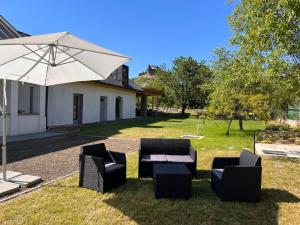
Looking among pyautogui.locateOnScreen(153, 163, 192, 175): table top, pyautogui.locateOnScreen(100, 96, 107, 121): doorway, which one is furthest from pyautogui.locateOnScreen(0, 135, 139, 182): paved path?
pyautogui.locateOnScreen(100, 96, 107, 121): doorway

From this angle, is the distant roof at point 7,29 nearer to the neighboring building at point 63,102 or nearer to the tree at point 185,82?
the neighboring building at point 63,102

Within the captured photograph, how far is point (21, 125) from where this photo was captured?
1388cm

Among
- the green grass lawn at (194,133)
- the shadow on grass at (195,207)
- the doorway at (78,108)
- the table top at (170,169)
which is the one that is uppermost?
the doorway at (78,108)

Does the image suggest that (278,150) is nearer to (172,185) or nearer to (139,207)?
(172,185)

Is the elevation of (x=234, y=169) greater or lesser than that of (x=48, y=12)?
lesser

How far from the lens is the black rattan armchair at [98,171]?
18.5 ft

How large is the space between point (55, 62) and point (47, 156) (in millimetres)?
4078

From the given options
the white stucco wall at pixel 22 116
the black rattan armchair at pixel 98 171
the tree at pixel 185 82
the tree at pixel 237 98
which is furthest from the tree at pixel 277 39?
the tree at pixel 185 82

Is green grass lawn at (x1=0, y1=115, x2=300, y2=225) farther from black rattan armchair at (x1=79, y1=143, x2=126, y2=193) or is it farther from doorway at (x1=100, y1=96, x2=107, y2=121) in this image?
doorway at (x1=100, y1=96, x2=107, y2=121)

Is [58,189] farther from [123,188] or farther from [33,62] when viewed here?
[33,62]

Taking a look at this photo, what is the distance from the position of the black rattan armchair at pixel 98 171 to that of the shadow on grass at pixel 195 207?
0.23m

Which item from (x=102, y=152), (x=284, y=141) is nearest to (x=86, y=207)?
(x=102, y=152)

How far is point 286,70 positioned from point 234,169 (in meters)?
5.35

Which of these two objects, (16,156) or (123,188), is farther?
(16,156)
